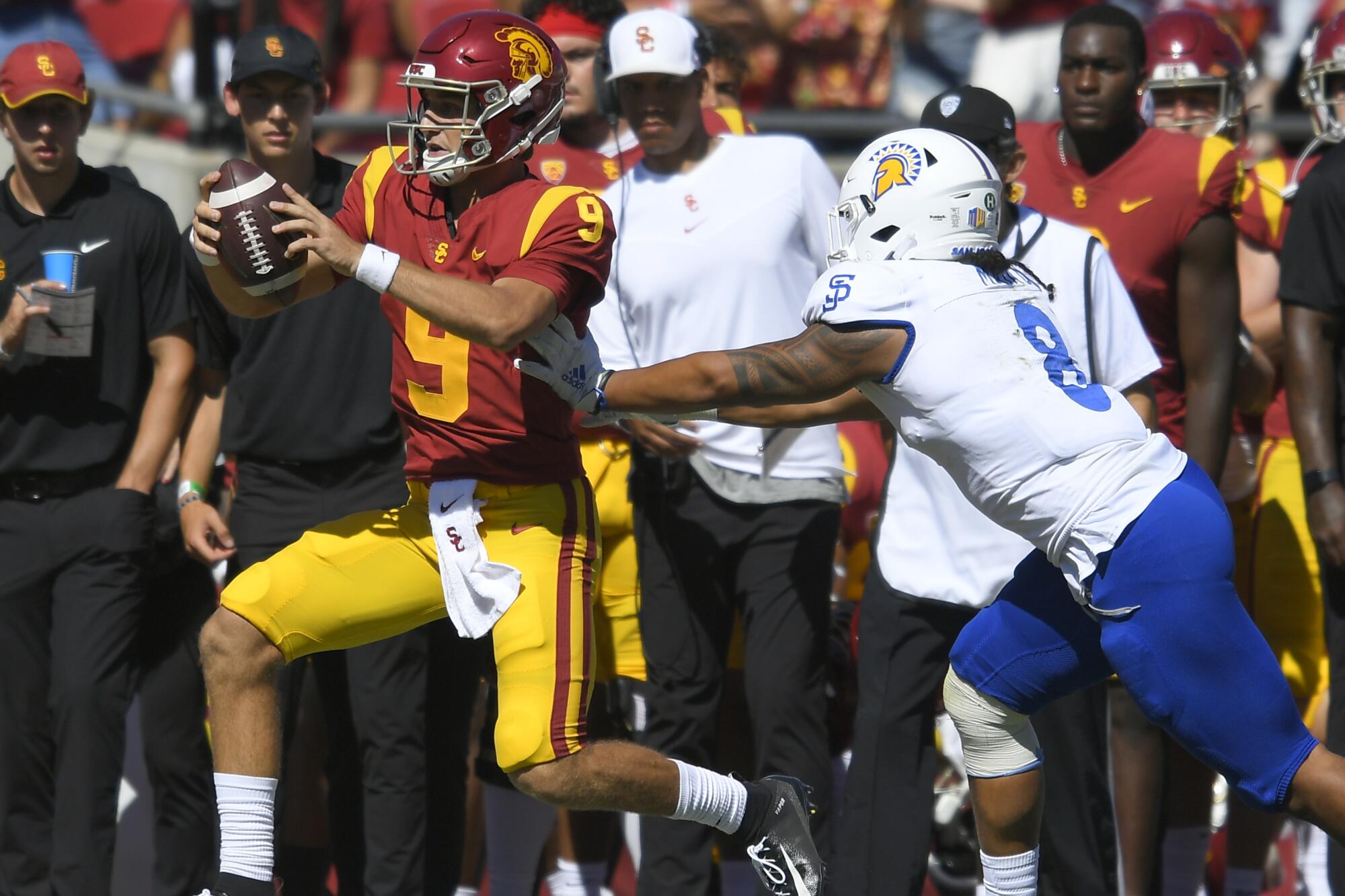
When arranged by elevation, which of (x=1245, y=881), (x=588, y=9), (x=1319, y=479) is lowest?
(x=1245, y=881)

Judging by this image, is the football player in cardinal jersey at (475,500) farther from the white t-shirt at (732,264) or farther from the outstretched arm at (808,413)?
the white t-shirt at (732,264)

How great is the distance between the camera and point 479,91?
414cm

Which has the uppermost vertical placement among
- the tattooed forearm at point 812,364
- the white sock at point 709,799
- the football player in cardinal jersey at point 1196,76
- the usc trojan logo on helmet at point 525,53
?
the usc trojan logo on helmet at point 525,53

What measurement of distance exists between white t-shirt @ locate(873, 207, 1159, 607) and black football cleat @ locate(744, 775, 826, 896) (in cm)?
60

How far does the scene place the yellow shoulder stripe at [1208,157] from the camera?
477 centimetres

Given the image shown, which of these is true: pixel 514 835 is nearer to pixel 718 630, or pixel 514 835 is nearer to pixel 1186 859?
pixel 718 630

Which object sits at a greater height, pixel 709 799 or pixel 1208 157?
pixel 1208 157

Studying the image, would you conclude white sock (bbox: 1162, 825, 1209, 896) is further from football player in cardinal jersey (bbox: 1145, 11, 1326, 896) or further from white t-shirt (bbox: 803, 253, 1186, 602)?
white t-shirt (bbox: 803, 253, 1186, 602)

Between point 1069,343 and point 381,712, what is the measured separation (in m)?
1.97

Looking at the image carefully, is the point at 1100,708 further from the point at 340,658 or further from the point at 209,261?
the point at 209,261

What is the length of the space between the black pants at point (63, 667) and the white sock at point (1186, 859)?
2.85 m

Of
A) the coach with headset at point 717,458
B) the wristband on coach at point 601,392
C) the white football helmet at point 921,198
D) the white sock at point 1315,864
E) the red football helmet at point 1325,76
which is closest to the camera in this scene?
the white football helmet at point 921,198

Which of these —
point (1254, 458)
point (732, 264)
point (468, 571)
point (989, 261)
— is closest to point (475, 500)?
point (468, 571)

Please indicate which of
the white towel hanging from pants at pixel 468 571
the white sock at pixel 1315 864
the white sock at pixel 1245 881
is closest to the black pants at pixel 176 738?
the white towel hanging from pants at pixel 468 571
